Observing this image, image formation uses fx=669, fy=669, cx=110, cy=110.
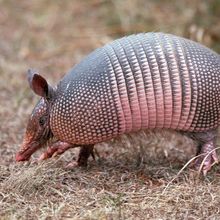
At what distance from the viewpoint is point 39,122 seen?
22.0 feet

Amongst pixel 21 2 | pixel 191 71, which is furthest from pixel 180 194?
pixel 21 2

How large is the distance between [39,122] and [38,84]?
43 centimetres

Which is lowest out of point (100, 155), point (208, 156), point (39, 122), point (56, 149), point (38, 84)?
point (208, 156)

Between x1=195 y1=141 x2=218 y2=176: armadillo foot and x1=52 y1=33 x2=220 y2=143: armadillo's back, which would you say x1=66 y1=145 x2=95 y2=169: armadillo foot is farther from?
x1=195 y1=141 x2=218 y2=176: armadillo foot

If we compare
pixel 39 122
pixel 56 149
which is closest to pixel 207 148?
pixel 56 149

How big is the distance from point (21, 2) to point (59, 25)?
1.49m

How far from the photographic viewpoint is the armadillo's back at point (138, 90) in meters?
6.32

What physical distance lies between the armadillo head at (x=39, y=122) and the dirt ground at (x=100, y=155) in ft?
0.65

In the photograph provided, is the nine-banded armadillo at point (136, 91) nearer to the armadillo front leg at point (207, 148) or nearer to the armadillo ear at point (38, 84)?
the armadillo ear at point (38, 84)

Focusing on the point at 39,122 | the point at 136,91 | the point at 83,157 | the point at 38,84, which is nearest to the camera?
the point at 136,91

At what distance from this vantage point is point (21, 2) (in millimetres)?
13766

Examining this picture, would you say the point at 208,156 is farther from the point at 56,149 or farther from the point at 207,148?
the point at 56,149

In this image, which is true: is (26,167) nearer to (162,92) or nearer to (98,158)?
(98,158)

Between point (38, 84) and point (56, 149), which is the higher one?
point (38, 84)
